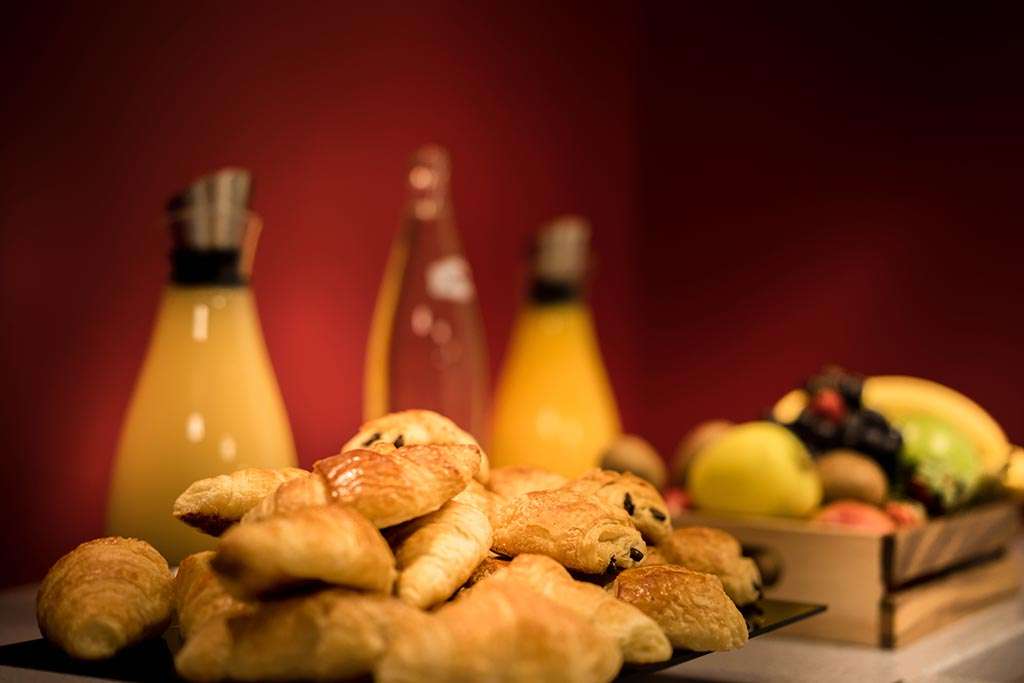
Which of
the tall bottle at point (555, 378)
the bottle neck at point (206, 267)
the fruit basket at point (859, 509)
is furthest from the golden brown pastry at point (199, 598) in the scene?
the tall bottle at point (555, 378)

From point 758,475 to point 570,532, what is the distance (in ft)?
1.69

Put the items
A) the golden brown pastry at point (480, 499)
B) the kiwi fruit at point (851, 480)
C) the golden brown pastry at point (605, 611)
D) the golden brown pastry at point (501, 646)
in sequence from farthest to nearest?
the kiwi fruit at point (851, 480), the golden brown pastry at point (480, 499), the golden brown pastry at point (605, 611), the golden brown pastry at point (501, 646)

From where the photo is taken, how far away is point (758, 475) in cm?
127

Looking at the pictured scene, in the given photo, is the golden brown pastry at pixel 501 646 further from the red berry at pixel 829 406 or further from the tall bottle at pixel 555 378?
the tall bottle at pixel 555 378

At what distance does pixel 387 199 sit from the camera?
6.29 ft

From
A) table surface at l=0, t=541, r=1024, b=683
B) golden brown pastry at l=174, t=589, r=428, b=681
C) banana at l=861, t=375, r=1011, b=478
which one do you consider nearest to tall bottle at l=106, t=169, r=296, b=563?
table surface at l=0, t=541, r=1024, b=683

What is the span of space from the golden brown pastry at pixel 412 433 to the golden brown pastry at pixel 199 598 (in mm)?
164

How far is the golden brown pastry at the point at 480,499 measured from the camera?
819mm

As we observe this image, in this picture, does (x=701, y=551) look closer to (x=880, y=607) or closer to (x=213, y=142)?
(x=880, y=607)

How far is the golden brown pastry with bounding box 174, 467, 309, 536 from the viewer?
777mm

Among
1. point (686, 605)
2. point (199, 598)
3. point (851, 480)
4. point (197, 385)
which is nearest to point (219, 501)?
point (199, 598)

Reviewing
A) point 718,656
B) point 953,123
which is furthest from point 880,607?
point 953,123

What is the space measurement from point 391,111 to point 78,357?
27.1 inches

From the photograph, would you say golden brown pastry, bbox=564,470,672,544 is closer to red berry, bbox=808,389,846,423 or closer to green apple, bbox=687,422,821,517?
green apple, bbox=687,422,821,517
